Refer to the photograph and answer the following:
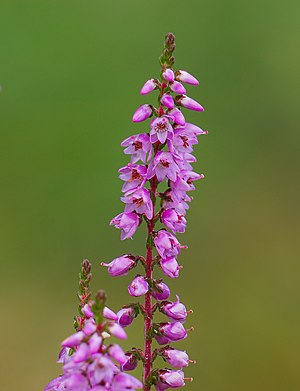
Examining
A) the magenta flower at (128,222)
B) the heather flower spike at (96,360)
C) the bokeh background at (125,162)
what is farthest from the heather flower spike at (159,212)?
the bokeh background at (125,162)

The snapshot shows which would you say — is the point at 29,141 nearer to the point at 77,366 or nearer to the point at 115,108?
the point at 115,108

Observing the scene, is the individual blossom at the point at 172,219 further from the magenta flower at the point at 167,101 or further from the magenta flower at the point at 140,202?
the magenta flower at the point at 167,101

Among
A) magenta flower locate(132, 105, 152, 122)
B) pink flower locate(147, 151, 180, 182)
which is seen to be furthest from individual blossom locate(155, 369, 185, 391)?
magenta flower locate(132, 105, 152, 122)

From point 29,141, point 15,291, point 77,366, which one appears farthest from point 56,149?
point 77,366

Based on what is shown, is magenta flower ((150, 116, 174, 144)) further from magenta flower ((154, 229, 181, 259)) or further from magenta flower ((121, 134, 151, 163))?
magenta flower ((154, 229, 181, 259))

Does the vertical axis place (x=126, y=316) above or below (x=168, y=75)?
below

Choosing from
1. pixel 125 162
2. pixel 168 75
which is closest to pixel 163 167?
pixel 168 75

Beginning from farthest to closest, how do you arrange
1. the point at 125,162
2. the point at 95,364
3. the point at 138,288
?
the point at 125,162 < the point at 138,288 < the point at 95,364

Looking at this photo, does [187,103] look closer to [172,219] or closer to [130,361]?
[172,219]
